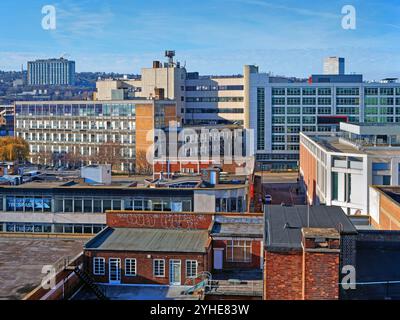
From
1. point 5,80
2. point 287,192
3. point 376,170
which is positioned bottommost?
point 287,192

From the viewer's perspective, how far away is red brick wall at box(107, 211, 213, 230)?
1484cm

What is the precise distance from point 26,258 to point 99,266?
5.19 feet

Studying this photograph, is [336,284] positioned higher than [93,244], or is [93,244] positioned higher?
[336,284]

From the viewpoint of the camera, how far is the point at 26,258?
12.9m

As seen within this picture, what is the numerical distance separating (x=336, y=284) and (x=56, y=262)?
823cm

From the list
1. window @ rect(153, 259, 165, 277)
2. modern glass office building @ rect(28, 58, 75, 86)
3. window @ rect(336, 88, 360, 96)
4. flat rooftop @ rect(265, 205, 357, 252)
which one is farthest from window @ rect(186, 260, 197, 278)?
modern glass office building @ rect(28, 58, 75, 86)

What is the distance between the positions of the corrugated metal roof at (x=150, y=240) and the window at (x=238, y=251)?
1.99ft

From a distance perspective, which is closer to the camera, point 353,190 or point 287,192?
point 353,190

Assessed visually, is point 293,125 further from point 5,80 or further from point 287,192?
point 5,80

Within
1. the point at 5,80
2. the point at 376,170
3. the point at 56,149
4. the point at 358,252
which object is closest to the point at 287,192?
the point at 376,170

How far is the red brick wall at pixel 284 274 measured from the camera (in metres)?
5.71

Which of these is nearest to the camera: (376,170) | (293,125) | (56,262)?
(56,262)
